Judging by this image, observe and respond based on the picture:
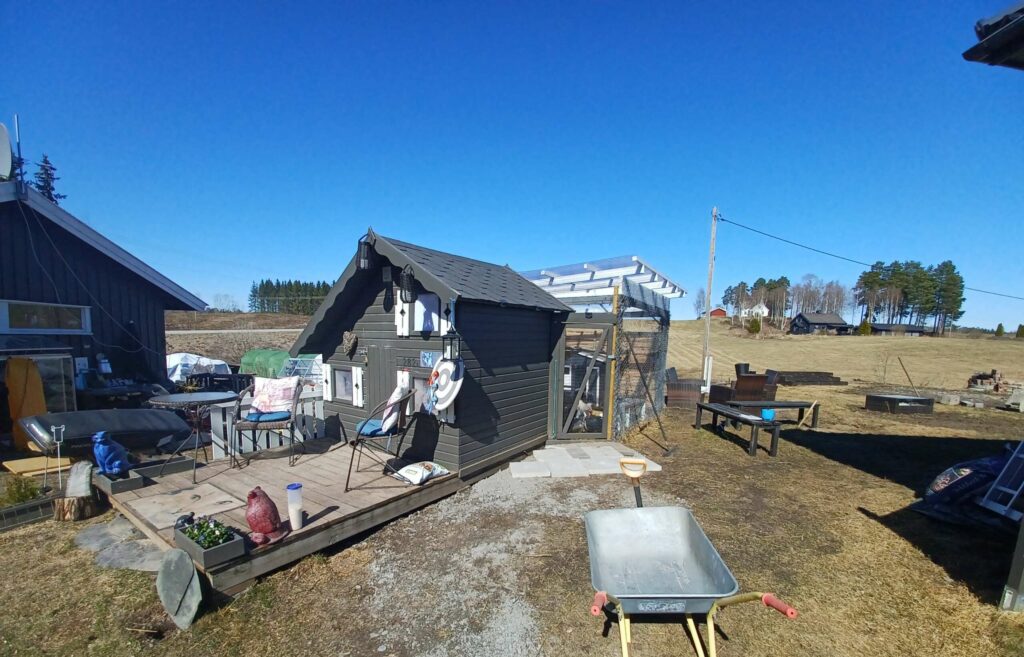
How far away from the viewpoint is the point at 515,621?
3.56m

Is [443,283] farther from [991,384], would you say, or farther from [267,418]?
[991,384]

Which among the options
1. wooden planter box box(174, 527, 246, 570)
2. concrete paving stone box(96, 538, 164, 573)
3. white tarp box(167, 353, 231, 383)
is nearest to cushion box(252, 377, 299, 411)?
concrete paving stone box(96, 538, 164, 573)

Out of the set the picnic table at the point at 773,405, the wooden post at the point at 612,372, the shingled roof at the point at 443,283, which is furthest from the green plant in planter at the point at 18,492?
the picnic table at the point at 773,405

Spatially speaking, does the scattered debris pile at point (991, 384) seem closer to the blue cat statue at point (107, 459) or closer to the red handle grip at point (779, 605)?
the red handle grip at point (779, 605)

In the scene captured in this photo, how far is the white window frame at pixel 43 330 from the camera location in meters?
8.29

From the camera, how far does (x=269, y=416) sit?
601 centimetres

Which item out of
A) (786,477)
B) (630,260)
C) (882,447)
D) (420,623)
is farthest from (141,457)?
(882,447)

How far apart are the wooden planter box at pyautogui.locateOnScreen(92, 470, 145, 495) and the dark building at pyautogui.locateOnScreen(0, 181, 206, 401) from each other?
407 centimetres

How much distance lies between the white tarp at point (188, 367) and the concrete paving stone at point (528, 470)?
1299cm

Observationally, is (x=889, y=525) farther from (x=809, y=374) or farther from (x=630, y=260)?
(x=809, y=374)

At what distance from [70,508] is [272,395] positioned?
2643mm

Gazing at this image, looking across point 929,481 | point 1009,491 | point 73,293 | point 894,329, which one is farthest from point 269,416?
point 894,329

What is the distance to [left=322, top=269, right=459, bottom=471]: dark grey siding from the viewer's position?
20.6 ft

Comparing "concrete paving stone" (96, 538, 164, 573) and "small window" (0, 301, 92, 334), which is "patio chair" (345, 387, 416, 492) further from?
"small window" (0, 301, 92, 334)
